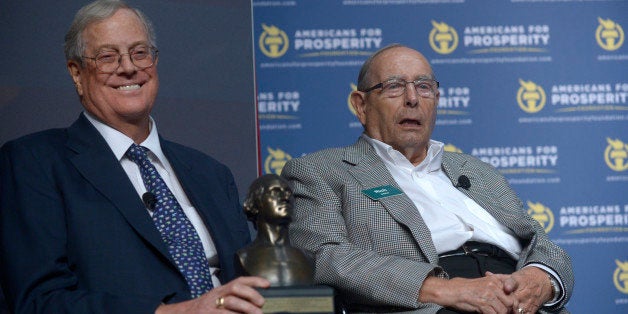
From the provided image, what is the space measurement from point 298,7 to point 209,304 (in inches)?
120

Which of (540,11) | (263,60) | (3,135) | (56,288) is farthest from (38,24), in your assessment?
(540,11)

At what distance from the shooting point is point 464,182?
3598mm

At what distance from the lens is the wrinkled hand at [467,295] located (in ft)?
9.61

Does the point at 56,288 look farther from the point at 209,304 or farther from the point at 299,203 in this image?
the point at 299,203

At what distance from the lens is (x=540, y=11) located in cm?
517

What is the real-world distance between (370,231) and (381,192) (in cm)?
17

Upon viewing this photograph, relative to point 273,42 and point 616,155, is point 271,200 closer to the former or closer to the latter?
point 273,42

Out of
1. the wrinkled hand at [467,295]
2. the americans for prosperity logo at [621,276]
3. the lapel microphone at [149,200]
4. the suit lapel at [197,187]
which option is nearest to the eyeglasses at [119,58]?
the suit lapel at [197,187]

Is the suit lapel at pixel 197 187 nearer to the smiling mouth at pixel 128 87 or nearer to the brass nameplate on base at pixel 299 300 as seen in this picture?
the smiling mouth at pixel 128 87

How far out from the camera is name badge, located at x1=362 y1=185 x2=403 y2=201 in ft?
10.6

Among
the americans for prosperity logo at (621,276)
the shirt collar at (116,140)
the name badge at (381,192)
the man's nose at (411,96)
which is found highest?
the man's nose at (411,96)

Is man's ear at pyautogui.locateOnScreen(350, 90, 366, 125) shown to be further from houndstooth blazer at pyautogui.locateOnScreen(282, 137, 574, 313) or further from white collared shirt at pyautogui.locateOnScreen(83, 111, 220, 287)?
white collared shirt at pyautogui.locateOnScreen(83, 111, 220, 287)

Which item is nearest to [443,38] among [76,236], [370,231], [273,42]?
[273,42]

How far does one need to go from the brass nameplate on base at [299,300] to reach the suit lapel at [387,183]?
1.01 meters
